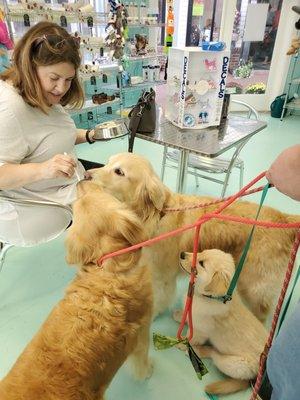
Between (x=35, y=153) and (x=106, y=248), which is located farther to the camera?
(x=35, y=153)

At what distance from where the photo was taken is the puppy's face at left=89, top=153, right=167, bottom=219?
5.12 feet

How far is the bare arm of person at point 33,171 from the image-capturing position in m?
1.46

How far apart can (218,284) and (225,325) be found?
0.81 feet

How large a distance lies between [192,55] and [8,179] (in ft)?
4.50

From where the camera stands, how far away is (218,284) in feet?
4.38

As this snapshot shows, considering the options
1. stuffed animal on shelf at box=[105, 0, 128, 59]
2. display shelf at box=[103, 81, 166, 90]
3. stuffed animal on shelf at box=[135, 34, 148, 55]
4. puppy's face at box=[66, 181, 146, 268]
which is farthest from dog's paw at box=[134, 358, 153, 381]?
stuffed animal on shelf at box=[135, 34, 148, 55]

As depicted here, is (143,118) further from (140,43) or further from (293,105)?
(293,105)

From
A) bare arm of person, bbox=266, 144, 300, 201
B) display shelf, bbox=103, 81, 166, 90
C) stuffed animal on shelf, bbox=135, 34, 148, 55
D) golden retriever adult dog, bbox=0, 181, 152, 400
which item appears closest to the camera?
bare arm of person, bbox=266, 144, 300, 201

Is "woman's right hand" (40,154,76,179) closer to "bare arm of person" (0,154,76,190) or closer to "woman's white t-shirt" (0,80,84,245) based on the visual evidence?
"bare arm of person" (0,154,76,190)

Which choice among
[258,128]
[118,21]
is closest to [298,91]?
[118,21]

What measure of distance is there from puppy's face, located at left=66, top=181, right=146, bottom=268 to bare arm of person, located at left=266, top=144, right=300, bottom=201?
1.83ft

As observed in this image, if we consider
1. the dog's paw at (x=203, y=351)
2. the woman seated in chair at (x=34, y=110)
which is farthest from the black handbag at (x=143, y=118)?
the dog's paw at (x=203, y=351)

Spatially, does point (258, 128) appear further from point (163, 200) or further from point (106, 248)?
point (106, 248)

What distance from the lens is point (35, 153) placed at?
1.68 m
